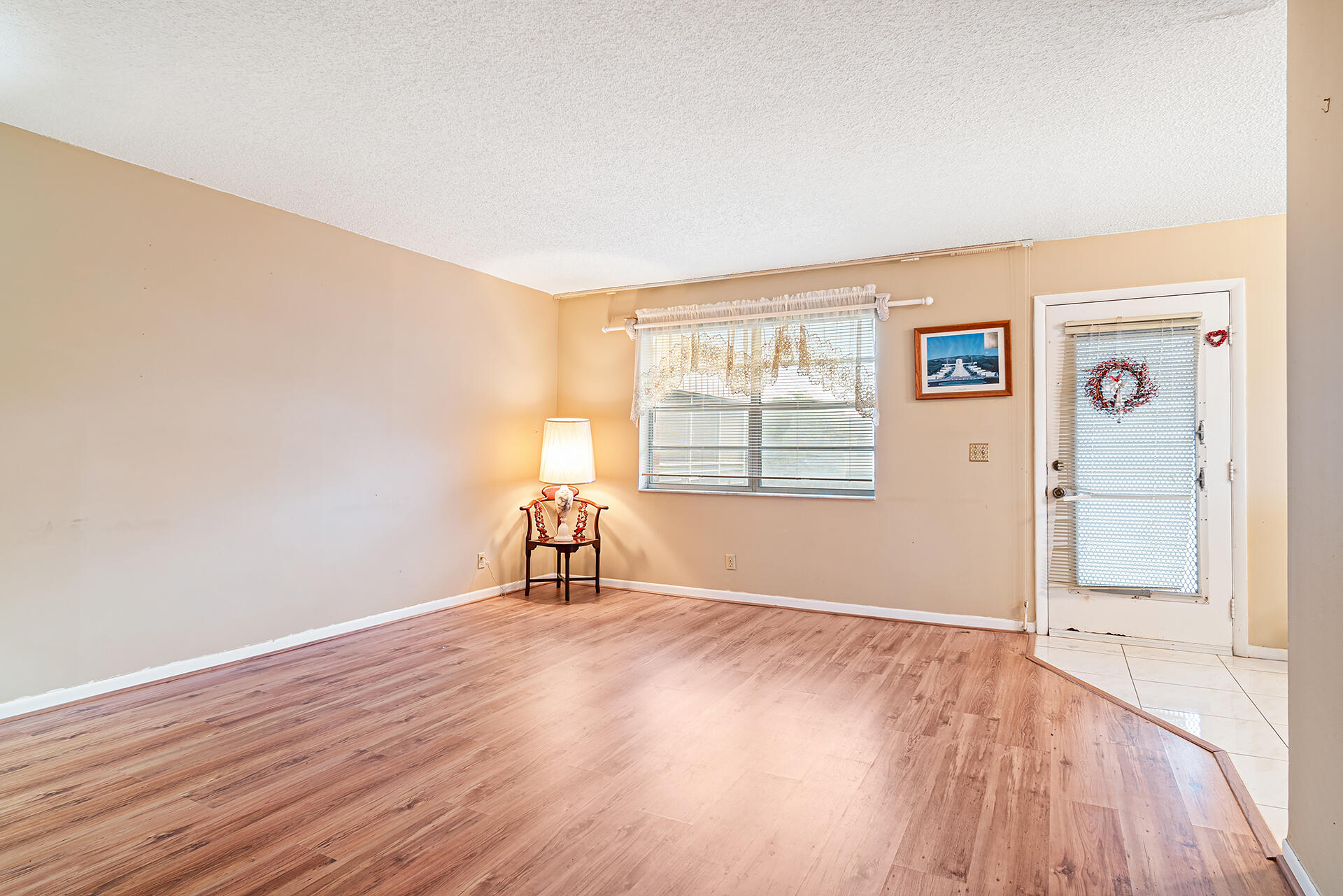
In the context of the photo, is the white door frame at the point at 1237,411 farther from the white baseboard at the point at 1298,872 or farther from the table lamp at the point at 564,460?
the table lamp at the point at 564,460

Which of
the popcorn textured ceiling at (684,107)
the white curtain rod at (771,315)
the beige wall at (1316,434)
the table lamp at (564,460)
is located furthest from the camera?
the table lamp at (564,460)

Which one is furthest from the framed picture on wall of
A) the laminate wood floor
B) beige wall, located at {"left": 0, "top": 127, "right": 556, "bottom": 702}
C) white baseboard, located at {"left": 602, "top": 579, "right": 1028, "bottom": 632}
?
beige wall, located at {"left": 0, "top": 127, "right": 556, "bottom": 702}

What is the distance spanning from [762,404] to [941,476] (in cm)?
137

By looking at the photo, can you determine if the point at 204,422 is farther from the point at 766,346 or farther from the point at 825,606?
the point at 825,606

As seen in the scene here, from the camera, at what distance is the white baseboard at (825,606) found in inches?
172

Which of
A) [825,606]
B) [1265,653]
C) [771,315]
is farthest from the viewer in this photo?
[771,315]

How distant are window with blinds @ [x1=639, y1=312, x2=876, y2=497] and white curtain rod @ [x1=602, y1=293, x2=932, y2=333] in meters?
0.05

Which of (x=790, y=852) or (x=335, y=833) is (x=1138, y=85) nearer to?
(x=790, y=852)

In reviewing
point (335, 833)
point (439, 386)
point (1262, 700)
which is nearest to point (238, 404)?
point (439, 386)

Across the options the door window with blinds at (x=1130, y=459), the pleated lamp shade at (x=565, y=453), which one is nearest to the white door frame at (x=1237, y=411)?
the door window with blinds at (x=1130, y=459)

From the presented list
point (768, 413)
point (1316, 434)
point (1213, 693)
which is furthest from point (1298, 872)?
point (768, 413)

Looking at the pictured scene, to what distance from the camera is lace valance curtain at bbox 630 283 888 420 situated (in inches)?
188

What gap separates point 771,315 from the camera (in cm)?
505

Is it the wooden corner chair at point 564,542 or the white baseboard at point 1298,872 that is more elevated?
the wooden corner chair at point 564,542
